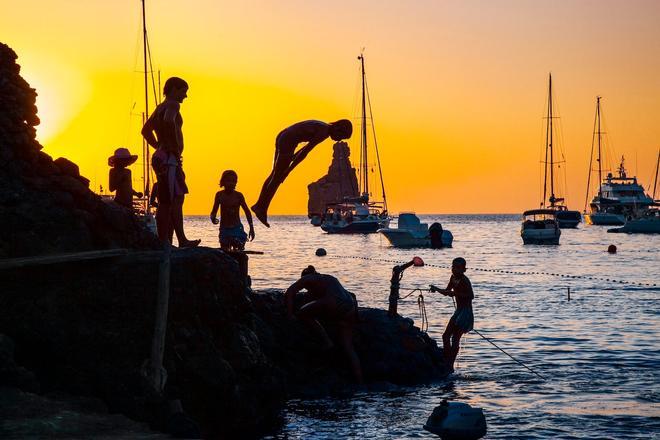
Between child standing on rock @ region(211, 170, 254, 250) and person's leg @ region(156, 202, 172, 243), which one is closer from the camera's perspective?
person's leg @ region(156, 202, 172, 243)

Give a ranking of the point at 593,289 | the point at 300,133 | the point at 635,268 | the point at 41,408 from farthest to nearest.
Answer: the point at 635,268
the point at 593,289
the point at 300,133
the point at 41,408

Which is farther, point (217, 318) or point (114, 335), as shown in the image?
point (217, 318)

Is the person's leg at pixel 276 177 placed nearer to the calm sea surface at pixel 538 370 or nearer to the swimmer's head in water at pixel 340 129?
the swimmer's head in water at pixel 340 129

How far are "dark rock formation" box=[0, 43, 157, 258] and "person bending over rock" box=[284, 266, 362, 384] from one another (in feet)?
12.1

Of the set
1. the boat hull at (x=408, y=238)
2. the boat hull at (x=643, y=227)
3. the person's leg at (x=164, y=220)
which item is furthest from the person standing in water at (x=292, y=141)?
the boat hull at (x=643, y=227)

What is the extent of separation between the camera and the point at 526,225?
8588 cm

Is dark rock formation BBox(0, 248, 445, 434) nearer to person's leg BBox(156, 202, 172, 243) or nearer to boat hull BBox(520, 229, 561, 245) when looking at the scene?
person's leg BBox(156, 202, 172, 243)

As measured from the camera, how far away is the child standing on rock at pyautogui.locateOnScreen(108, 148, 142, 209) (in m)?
13.8

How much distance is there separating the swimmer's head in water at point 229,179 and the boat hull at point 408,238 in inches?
2548

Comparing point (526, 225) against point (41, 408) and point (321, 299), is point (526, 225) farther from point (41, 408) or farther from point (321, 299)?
point (41, 408)

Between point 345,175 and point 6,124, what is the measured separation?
187 meters

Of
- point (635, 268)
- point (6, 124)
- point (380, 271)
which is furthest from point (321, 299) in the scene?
point (635, 268)

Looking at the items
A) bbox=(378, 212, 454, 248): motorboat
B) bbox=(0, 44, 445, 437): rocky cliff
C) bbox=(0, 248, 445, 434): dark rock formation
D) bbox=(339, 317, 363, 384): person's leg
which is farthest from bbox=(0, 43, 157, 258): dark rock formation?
bbox=(378, 212, 454, 248): motorboat

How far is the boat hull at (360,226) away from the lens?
109 m
